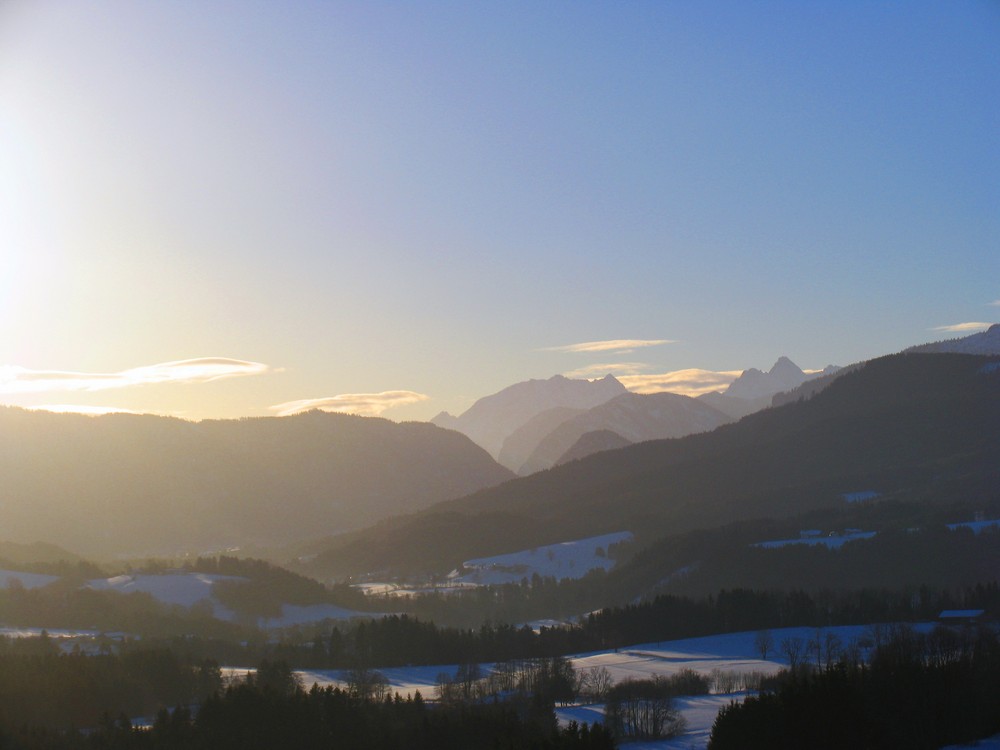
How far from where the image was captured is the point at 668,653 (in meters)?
183

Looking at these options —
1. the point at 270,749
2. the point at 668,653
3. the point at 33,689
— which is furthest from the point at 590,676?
the point at 33,689

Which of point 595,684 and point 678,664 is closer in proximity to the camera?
point 595,684

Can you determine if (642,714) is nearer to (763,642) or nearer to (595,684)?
(595,684)

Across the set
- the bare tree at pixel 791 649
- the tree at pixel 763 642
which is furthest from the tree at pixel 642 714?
the tree at pixel 763 642

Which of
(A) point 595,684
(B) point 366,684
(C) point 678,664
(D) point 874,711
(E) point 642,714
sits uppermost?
(D) point 874,711

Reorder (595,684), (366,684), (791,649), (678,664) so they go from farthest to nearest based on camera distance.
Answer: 1. (791,649)
2. (678,664)
3. (366,684)
4. (595,684)

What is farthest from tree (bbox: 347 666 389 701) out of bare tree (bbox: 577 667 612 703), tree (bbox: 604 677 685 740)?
tree (bbox: 604 677 685 740)

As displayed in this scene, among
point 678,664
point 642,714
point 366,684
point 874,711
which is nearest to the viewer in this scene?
point 874,711

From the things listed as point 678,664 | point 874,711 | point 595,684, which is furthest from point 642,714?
point 678,664

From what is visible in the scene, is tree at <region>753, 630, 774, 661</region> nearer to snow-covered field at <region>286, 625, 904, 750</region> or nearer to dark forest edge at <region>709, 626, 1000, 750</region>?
snow-covered field at <region>286, 625, 904, 750</region>

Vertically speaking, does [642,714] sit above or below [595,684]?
above

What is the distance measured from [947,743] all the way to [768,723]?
1325 centimetres

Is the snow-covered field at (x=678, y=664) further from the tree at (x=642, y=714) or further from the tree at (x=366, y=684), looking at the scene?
the tree at (x=642, y=714)

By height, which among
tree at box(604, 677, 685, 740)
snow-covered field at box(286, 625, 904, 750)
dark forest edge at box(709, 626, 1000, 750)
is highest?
dark forest edge at box(709, 626, 1000, 750)
